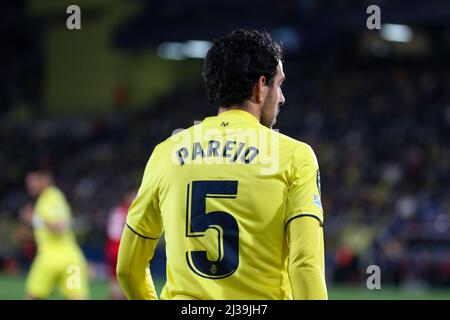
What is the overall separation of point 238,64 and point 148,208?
635 mm

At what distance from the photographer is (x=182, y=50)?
34.6 metres

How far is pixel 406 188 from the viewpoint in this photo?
72.4 feet

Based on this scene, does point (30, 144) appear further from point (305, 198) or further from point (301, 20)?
point (305, 198)

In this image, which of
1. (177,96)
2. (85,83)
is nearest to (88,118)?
(85,83)

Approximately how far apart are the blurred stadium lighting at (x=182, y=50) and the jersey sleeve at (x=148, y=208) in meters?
29.6

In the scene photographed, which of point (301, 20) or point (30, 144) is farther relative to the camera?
point (30, 144)

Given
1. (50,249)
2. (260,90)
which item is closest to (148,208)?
(260,90)

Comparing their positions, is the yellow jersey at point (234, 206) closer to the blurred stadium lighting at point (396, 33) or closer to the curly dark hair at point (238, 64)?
the curly dark hair at point (238, 64)

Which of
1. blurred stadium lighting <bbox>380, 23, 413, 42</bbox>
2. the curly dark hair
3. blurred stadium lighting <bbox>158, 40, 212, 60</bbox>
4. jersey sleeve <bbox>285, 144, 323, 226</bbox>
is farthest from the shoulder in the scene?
blurred stadium lighting <bbox>158, 40, 212, 60</bbox>

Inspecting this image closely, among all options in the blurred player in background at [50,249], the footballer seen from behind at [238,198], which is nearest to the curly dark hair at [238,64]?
the footballer seen from behind at [238,198]

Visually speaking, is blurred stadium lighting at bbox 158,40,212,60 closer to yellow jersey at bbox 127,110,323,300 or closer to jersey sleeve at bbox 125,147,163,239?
jersey sleeve at bbox 125,147,163,239

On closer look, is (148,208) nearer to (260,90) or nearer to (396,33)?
(260,90)
